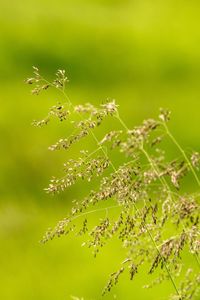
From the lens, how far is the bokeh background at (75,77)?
447 cm

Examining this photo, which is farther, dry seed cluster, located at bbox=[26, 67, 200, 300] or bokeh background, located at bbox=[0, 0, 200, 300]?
bokeh background, located at bbox=[0, 0, 200, 300]

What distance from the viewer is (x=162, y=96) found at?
5199mm

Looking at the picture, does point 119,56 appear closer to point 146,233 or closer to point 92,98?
point 92,98

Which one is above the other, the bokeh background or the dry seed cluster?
the bokeh background

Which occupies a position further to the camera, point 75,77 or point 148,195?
point 75,77

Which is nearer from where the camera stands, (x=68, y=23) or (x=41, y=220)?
(x=41, y=220)

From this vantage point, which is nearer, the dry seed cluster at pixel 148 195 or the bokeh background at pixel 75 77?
the dry seed cluster at pixel 148 195

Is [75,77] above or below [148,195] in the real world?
above

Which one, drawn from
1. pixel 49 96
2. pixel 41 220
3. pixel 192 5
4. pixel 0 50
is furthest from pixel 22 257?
pixel 192 5

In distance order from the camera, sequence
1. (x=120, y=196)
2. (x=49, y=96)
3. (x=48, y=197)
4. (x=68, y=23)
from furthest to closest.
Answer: (x=68, y=23)
(x=49, y=96)
(x=48, y=197)
(x=120, y=196)

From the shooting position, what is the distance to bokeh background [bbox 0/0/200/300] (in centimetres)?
447

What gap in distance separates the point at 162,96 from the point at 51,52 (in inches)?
29.0

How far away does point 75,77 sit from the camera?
519cm

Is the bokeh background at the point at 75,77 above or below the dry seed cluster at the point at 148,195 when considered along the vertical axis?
above
